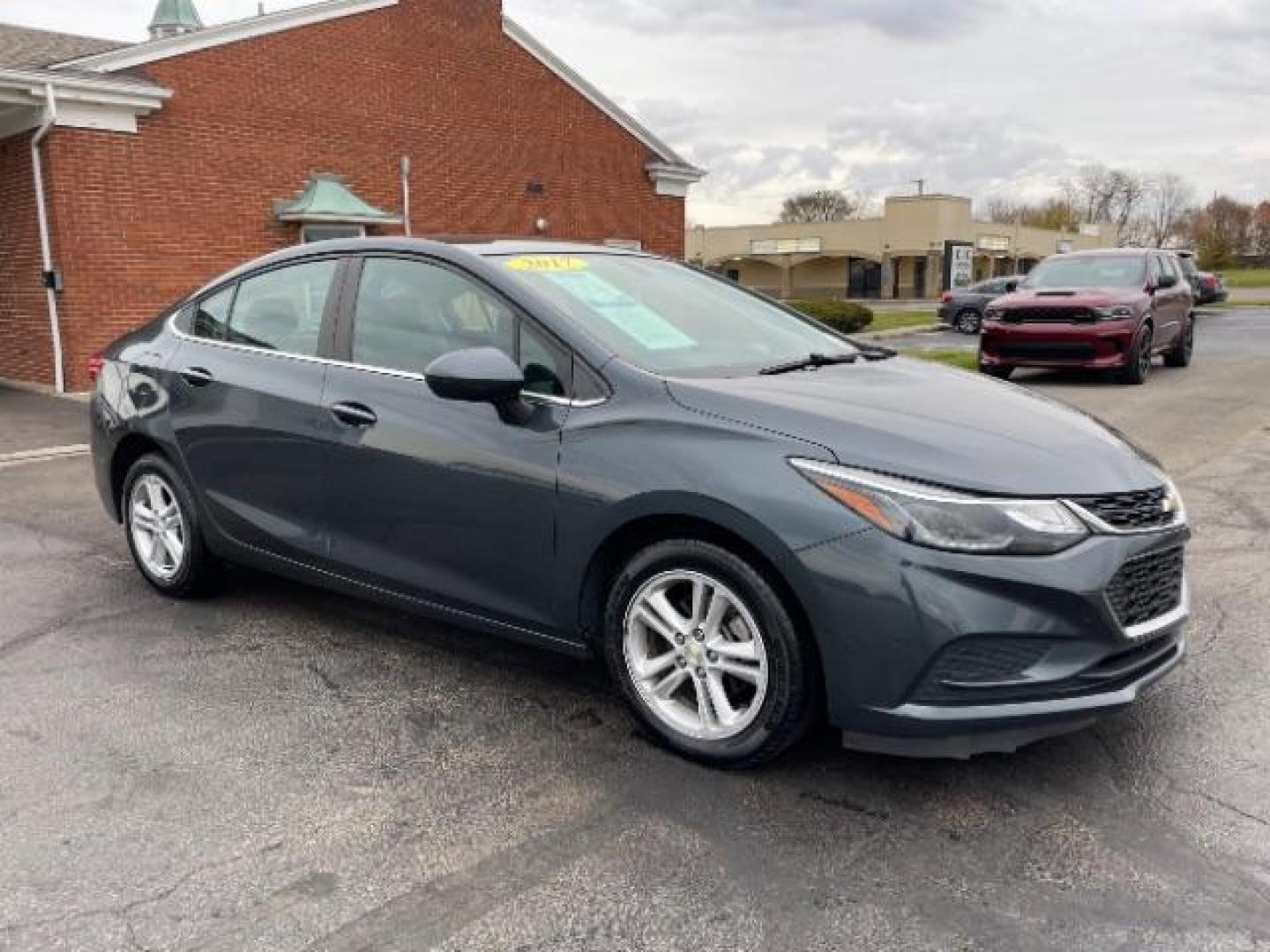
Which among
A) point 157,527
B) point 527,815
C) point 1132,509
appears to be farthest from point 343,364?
point 1132,509

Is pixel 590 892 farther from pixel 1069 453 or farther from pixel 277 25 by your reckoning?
pixel 277 25

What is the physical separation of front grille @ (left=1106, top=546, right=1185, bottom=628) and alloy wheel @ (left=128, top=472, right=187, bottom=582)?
3770 mm

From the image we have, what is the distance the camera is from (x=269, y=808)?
10.2ft

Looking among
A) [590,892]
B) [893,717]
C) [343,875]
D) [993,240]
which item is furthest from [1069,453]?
[993,240]

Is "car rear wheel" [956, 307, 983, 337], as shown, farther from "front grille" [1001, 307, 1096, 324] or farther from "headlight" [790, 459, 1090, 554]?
"headlight" [790, 459, 1090, 554]

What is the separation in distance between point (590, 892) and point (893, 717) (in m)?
0.90

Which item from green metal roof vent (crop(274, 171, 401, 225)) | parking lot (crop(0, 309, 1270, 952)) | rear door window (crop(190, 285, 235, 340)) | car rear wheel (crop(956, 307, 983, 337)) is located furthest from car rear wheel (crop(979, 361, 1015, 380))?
car rear wheel (crop(956, 307, 983, 337))

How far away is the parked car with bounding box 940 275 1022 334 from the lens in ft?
→ 88.0

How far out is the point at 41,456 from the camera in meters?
9.11

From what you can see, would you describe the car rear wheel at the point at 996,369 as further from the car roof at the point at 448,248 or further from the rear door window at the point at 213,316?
the rear door window at the point at 213,316

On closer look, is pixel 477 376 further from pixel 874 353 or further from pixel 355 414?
pixel 874 353

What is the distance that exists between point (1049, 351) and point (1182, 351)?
3362mm

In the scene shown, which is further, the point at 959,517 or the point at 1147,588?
the point at 1147,588

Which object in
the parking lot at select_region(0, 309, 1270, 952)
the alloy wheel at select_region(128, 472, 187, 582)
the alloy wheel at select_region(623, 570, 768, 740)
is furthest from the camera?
the alloy wheel at select_region(128, 472, 187, 582)
